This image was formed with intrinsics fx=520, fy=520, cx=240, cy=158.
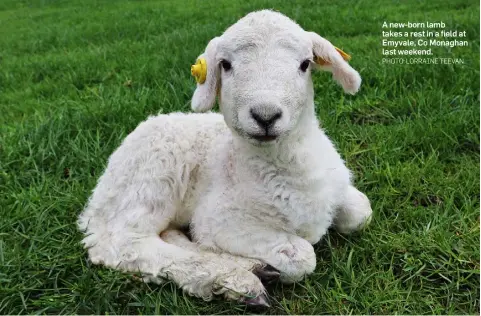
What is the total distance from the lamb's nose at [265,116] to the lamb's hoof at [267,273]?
0.90 metres

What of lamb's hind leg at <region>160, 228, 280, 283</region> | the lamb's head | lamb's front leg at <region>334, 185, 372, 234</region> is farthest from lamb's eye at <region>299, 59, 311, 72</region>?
lamb's hind leg at <region>160, 228, 280, 283</region>

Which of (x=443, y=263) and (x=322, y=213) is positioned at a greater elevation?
(x=322, y=213)

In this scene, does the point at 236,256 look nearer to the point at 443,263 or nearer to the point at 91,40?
the point at 443,263

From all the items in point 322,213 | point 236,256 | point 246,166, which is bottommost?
point 236,256

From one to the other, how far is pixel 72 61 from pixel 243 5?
10.0 ft

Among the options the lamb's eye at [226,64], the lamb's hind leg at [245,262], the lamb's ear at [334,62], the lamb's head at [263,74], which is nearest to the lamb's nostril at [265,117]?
the lamb's head at [263,74]

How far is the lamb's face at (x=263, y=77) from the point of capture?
2.62 meters

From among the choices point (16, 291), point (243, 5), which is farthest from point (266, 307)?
point (243, 5)

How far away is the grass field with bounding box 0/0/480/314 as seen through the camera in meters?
3.11

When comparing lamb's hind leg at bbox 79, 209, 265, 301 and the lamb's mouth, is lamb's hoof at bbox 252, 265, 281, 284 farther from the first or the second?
the lamb's mouth

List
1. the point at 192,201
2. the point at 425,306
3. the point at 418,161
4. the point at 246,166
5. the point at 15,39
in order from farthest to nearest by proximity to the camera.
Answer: the point at 15,39, the point at 418,161, the point at 192,201, the point at 246,166, the point at 425,306

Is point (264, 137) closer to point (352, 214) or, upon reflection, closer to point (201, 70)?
point (201, 70)

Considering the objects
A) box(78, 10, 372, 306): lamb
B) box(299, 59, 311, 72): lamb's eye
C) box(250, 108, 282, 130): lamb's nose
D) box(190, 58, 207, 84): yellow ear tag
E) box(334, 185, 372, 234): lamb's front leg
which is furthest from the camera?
box(334, 185, 372, 234): lamb's front leg

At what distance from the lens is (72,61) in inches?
289
